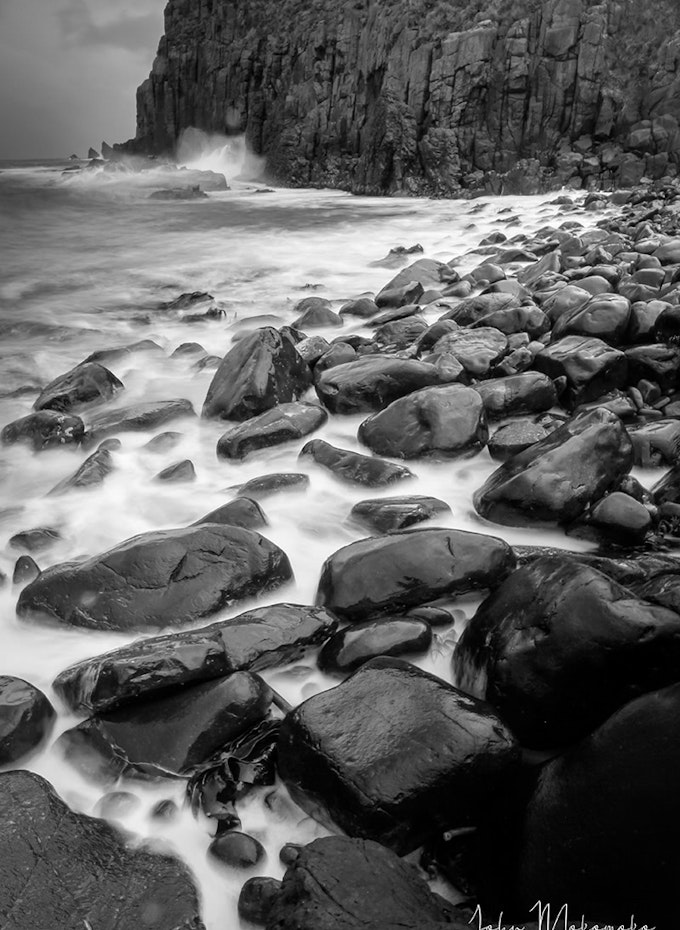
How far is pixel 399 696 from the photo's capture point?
5.65ft

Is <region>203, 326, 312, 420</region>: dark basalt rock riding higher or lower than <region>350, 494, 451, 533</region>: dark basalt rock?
higher

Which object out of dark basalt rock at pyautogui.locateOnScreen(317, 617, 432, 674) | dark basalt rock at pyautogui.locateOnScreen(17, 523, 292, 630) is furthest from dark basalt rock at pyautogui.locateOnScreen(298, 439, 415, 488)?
dark basalt rock at pyautogui.locateOnScreen(317, 617, 432, 674)

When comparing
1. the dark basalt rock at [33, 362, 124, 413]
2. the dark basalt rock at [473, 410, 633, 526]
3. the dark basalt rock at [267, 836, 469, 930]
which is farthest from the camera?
the dark basalt rock at [33, 362, 124, 413]

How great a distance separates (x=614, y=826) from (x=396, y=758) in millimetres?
478

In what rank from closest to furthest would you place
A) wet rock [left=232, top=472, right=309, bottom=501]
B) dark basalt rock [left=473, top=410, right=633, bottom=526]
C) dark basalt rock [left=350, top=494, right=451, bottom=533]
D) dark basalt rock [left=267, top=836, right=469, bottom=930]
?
1. dark basalt rock [left=267, top=836, right=469, bottom=930]
2. dark basalt rock [left=473, top=410, right=633, bottom=526]
3. dark basalt rock [left=350, top=494, right=451, bottom=533]
4. wet rock [left=232, top=472, right=309, bottom=501]

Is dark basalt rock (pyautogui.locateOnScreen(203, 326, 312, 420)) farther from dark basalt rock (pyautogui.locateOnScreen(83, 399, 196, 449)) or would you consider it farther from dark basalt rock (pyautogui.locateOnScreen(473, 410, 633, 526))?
dark basalt rock (pyautogui.locateOnScreen(473, 410, 633, 526))

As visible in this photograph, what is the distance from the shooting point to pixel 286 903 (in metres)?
1.26

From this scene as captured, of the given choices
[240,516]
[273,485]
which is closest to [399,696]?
[240,516]

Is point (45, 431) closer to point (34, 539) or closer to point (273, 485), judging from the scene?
point (34, 539)

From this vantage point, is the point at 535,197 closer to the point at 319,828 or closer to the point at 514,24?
the point at 514,24

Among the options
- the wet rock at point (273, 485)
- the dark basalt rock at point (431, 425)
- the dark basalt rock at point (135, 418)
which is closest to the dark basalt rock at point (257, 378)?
the dark basalt rock at point (135, 418)

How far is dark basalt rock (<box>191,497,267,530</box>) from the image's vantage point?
2.83 meters

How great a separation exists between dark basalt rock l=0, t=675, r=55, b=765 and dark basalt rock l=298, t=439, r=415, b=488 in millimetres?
1711

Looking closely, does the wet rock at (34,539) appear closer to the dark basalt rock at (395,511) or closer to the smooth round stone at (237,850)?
Result: the dark basalt rock at (395,511)
